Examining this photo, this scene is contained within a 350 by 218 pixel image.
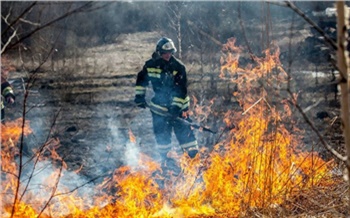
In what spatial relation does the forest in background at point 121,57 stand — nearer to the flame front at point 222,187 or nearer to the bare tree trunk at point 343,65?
the flame front at point 222,187

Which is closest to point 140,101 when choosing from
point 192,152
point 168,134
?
point 168,134

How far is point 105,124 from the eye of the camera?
12086mm

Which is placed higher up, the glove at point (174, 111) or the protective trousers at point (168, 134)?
the glove at point (174, 111)

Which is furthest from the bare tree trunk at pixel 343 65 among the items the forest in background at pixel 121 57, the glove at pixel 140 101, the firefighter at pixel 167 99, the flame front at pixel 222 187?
the glove at pixel 140 101

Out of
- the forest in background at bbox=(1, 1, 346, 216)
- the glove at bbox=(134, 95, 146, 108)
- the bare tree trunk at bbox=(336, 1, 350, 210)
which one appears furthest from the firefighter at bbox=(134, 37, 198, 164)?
the bare tree trunk at bbox=(336, 1, 350, 210)

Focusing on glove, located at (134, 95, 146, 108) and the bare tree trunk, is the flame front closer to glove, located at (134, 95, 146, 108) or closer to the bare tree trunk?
glove, located at (134, 95, 146, 108)

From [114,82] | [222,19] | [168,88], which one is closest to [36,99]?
[114,82]

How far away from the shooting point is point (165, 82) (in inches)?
288

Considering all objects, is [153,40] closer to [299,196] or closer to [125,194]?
[125,194]

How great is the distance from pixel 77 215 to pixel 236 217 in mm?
1589

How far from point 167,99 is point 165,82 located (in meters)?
0.26

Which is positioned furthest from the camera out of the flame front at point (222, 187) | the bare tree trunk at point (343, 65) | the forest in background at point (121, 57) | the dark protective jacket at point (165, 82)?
the forest in background at point (121, 57)

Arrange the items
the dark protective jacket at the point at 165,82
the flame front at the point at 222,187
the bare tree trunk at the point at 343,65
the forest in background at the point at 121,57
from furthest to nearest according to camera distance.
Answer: the forest in background at the point at 121,57
the dark protective jacket at the point at 165,82
the flame front at the point at 222,187
the bare tree trunk at the point at 343,65

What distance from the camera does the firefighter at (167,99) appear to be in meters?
7.29
